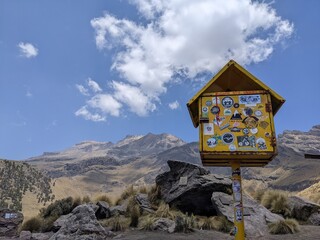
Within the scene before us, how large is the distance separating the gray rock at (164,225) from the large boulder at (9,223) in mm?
4824

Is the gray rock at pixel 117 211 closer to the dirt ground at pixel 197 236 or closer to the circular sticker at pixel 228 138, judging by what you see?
the dirt ground at pixel 197 236

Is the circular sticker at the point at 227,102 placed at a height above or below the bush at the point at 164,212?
above

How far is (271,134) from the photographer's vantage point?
6.02 m

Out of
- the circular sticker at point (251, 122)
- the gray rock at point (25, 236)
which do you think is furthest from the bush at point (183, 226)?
the circular sticker at point (251, 122)

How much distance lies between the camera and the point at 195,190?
Answer: 13891 mm

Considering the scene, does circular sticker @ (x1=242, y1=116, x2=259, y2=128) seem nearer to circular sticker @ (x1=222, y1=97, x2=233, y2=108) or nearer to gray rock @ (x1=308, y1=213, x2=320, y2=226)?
circular sticker @ (x1=222, y1=97, x2=233, y2=108)

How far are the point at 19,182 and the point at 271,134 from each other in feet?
142

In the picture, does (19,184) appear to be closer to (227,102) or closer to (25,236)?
(25,236)

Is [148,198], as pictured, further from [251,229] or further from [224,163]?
[224,163]

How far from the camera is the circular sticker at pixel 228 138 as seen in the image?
602 cm

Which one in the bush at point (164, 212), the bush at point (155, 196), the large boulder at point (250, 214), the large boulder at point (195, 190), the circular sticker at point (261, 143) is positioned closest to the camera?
the circular sticker at point (261, 143)

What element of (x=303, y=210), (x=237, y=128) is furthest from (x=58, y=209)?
(x=237, y=128)

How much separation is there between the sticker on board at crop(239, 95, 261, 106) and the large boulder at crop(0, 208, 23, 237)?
9762 millimetres

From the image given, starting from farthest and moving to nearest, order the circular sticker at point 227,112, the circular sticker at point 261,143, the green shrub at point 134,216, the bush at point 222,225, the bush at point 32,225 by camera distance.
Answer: the bush at point 32,225, the green shrub at point 134,216, the bush at point 222,225, the circular sticker at point 227,112, the circular sticker at point 261,143
